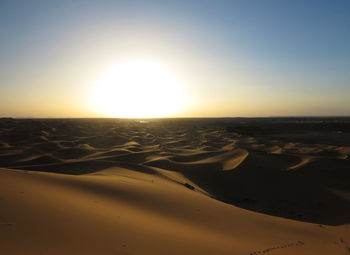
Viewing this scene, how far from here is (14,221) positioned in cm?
262

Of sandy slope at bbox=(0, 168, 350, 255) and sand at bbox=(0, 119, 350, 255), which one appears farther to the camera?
sand at bbox=(0, 119, 350, 255)

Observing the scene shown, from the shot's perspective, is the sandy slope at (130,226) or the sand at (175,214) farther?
the sand at (175,214)

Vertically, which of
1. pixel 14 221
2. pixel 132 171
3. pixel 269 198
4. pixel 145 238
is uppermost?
pixel 14 221

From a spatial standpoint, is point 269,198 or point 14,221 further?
point 269,198

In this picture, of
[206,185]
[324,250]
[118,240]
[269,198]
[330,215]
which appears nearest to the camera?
[118,240]

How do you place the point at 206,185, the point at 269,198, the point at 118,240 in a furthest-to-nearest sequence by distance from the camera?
1. the point at 206,185
2. the point at 269,198
3. the point at 118,240

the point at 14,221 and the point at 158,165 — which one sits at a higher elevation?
the point at 14,221

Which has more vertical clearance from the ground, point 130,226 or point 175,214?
point 130,226

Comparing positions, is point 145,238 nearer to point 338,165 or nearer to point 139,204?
point 139,204

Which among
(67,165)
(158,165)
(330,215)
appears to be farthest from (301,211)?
(67,165)

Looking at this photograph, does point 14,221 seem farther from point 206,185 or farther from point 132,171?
point 206,185

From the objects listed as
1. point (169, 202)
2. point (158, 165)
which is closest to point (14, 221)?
point (169, 202)

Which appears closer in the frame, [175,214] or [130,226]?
[130,226]

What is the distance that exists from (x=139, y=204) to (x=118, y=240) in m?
1.98
